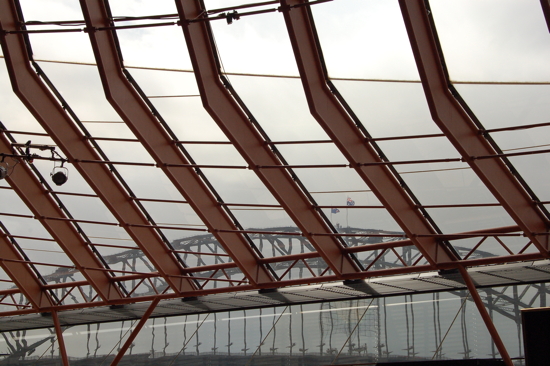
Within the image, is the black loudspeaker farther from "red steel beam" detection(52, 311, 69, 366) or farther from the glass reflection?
"red steel beam" detection(52, 311, 69, 366)

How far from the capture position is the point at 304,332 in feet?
95.2

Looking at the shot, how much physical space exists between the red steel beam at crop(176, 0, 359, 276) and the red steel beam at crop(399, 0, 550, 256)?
19.3 ft

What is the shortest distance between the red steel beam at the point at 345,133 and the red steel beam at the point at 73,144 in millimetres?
9030

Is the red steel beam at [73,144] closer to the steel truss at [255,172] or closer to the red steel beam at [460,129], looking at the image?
the steel truss at [255,172]

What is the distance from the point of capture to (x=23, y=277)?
3123cm

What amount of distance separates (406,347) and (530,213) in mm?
9073

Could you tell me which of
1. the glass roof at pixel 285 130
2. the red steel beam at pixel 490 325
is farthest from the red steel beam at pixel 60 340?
the red steel beam at pixel 490 325

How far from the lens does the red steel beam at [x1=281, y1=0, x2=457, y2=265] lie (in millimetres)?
16797

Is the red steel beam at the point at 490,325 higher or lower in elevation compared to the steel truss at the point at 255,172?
lower

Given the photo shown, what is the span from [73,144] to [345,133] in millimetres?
9669

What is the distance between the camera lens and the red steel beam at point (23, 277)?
29.7 metres

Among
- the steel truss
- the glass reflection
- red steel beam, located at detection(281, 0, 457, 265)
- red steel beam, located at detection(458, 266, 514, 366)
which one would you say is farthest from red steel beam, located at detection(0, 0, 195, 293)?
red steel beam, located at detection(458, 266, 514, 366)

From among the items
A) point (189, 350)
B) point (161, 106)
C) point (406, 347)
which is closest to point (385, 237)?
point (406, 347)

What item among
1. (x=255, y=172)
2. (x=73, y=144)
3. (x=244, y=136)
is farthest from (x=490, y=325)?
(x=73, y=144)
